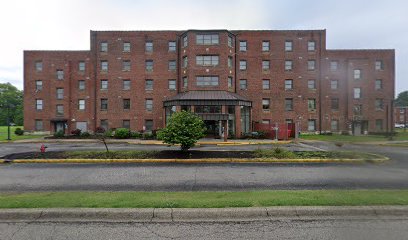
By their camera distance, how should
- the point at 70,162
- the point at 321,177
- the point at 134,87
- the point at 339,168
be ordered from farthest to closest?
1. the point at 134,87
2. the point at 70,162
3. the point at 339,168
4. the point at 321,177

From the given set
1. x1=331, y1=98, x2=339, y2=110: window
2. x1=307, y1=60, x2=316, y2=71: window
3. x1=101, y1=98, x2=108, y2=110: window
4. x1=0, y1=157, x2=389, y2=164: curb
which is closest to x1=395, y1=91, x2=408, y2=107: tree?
x1=331, y1=98, x2=339, y2=110: window

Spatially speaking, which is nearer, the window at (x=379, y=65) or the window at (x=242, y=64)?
the window at (x=242, y=64)

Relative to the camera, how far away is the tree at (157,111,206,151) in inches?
545

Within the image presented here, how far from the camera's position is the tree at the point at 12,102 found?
81875 millimetres

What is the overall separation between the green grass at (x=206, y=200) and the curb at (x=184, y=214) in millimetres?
209

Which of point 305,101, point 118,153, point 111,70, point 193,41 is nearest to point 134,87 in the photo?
point 111,70

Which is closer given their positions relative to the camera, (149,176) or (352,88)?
(149,176)

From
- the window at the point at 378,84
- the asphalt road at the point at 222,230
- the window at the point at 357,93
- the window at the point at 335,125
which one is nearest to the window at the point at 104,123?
the asphalt road at the point at 222,230

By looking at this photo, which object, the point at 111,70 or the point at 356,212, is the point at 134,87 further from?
the point at 356,212

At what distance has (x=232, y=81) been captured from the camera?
1377 inches

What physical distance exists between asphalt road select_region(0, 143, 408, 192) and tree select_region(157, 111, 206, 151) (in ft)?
7.41

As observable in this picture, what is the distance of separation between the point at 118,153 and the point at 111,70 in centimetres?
2657

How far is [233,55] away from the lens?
115 ft

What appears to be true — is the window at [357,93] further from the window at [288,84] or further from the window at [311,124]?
the window at [288,84]
